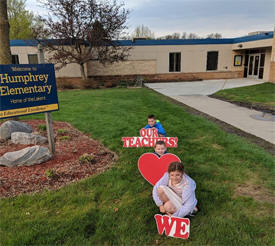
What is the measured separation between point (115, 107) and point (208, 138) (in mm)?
5569

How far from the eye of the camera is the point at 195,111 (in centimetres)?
993

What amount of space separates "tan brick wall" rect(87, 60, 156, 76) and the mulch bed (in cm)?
1889

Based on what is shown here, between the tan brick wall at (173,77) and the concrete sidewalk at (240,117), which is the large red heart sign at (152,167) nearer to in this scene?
the concrete sidewalk at (240,117)

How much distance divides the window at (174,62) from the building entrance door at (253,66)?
295 inches

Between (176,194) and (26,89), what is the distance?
3196mm

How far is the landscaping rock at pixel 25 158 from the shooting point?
4.34 metres

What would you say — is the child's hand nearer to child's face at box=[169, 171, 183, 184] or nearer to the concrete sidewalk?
child's face at box=[169, 171, 183, 184]

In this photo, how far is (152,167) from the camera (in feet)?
12.5

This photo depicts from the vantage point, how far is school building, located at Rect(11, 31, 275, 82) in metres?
23.6

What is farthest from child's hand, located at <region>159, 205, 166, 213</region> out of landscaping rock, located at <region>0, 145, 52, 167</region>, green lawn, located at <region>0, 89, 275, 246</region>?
landscaping rock, located at <region>0, 145, 52, 167</region>

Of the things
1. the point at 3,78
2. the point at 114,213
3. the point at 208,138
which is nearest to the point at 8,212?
the point at 114,213

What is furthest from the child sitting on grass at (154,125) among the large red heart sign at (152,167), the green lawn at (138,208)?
the large red heart sign at (152,167)

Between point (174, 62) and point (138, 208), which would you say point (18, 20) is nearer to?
point (174, 62)

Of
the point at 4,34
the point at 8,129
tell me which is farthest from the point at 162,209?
the point at 4,34
